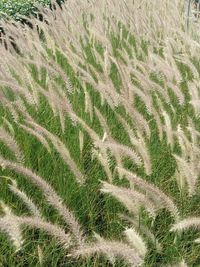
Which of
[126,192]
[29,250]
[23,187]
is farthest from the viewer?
[23,187]

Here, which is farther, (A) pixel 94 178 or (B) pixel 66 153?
(A) pixel 94 178

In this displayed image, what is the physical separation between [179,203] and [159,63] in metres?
0.93

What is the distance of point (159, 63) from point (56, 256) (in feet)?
4.55

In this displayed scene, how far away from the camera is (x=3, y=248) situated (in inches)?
74.5

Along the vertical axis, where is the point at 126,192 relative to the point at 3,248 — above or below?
above

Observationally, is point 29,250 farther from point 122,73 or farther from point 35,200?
point 122,73

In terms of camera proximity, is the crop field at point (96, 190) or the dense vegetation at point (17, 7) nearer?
the crop field at point (96, 190)

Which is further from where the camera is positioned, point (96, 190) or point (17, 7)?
point (17, 7)

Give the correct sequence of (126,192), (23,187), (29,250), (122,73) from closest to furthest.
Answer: (126,192) → (29,250) → (23,187) → (122,73)

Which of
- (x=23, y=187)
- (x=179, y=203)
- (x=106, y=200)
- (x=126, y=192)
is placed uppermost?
(x=126, y=192)

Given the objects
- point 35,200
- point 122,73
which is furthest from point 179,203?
point 122,73

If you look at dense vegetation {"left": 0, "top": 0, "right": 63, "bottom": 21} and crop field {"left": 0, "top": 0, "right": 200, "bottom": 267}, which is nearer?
crop field {"left": 0, "top": 0, "right": 200, "bottom": 267}

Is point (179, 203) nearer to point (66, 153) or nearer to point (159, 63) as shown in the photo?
point (66, 153)

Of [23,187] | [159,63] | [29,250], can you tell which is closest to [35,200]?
[23,187]
